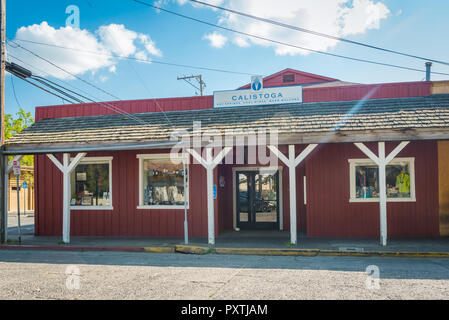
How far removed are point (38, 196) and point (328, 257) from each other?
388 inches

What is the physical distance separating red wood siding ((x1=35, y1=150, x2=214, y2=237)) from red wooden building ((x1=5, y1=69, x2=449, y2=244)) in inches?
1.3

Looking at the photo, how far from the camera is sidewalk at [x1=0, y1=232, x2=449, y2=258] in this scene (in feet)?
29.9

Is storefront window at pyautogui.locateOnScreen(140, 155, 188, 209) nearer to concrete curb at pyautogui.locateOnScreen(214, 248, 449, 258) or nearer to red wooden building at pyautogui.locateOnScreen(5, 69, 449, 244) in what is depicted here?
red wooden building at pyautogui.locateOnScreen(5, 69, 449, 244)

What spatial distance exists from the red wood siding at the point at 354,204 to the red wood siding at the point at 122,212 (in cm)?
350

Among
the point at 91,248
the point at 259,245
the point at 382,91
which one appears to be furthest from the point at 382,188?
the point at 91,248

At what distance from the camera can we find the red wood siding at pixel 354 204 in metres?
11.2

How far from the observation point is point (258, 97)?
12.5 m

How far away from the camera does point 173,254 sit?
9664 mm

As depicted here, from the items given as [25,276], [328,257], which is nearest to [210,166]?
[328,257]

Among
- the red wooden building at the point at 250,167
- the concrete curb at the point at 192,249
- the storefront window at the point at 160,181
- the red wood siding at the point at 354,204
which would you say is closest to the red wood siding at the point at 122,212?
the red wooden building at the point at 250,167

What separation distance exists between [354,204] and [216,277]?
20.4ft

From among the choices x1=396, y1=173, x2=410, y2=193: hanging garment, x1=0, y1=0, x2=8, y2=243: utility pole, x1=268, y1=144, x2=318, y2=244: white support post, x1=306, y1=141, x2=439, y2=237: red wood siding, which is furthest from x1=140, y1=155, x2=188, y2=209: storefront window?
x1=396, y1=173, x2=410, y2=193: hanging garment

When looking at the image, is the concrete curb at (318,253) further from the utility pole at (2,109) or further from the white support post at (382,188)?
the utility pole at (2,109)

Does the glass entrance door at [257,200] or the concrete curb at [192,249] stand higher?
the glass entrance door at [257,200]
